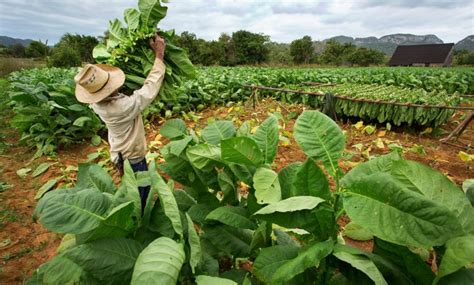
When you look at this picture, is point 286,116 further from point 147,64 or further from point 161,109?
point 147,64

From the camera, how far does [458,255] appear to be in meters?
0.73

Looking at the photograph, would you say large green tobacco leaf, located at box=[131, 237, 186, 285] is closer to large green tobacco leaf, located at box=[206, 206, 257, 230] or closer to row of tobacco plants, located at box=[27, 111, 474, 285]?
row of tobacco plants, located at box=[27, 111, 474, 285]

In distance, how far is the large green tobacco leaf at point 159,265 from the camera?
31.5 inches

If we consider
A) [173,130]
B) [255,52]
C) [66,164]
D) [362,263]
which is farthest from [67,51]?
[362,263]

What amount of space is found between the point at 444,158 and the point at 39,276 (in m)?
5.65

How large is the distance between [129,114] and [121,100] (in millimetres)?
147

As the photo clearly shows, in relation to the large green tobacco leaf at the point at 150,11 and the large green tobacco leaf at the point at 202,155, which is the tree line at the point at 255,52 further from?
the large green tobacco leaf at the point at 202,155

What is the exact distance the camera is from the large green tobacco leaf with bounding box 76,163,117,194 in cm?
132

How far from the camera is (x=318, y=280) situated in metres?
1.08

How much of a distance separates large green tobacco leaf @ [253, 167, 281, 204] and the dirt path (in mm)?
475

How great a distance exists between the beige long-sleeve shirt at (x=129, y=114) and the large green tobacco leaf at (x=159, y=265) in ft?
5.97

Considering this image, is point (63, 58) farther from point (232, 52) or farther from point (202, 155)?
point (202, 155)

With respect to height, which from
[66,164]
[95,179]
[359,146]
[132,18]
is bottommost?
[66,164]

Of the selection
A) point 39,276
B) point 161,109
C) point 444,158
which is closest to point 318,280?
point 39,276
